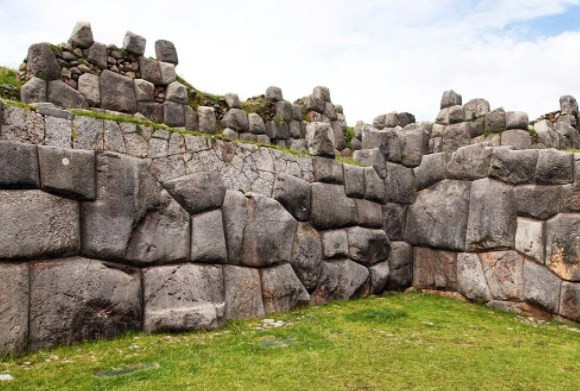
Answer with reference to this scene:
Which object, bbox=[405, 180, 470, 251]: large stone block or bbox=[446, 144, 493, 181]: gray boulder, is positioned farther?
bbox=[405, 180, 470, 251]: large stone block

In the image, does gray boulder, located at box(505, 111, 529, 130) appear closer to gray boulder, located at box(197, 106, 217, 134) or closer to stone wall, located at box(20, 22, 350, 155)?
stone wall, located at box(20, 22, 350, 155)

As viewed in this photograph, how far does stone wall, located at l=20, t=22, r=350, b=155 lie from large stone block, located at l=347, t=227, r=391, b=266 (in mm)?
5212

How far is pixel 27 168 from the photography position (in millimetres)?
5992

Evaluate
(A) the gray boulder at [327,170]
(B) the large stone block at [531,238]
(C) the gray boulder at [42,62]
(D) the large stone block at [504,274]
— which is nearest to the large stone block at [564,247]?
(B) the large stone block at [531,238]

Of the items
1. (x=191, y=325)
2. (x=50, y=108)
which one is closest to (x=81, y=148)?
(x=50, y=108)

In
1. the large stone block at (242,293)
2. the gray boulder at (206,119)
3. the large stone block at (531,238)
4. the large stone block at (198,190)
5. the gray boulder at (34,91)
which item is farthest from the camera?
the gray boulder at (206,119)

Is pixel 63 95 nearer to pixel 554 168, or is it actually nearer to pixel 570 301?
pixel 554 168

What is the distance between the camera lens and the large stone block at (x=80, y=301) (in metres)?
5.96

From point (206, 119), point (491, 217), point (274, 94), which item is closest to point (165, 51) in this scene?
point (206, 119)

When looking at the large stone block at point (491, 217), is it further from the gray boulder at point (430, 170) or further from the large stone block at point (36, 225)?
the large stone block at point (36, 225)

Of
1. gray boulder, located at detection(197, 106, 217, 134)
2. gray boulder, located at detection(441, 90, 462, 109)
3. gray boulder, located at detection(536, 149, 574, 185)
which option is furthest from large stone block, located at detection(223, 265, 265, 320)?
gray boulder, located at detection(441, 90, 462, 109)

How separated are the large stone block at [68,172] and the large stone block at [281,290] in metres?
3.21

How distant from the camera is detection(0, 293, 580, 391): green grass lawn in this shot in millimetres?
5043

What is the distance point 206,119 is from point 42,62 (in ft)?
13.5
